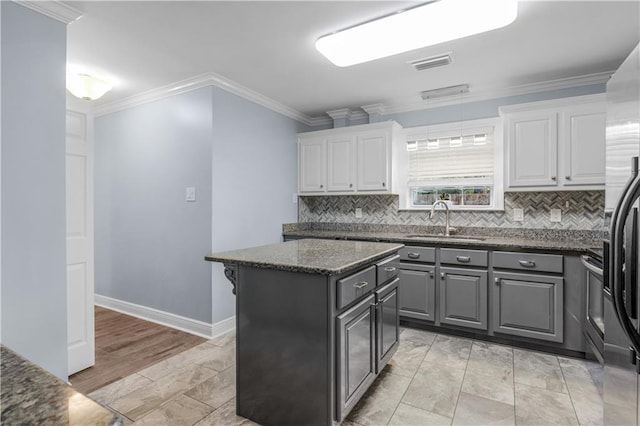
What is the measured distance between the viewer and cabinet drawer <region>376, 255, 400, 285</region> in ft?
7.20

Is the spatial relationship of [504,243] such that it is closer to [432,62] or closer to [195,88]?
[432,62]

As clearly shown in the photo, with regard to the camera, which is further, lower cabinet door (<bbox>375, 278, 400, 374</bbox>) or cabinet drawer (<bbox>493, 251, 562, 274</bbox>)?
cabinet drawer (<bbox>493, 251, 562, 274</bbox>)

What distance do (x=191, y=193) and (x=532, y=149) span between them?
3.27 metres

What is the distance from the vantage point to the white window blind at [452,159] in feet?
12.0

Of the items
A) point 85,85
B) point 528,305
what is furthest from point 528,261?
point 85,85

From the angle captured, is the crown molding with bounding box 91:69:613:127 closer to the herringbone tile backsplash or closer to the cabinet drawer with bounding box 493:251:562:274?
the herringbone tile backsplash

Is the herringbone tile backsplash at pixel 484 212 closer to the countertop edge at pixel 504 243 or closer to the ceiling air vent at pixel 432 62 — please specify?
the countertop edge at pixel 504 243

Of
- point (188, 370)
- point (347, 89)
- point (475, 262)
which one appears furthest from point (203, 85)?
point (475, 262)

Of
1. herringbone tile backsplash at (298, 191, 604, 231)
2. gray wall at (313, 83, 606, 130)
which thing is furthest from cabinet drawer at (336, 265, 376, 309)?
gray wall at (313, 83, 606, 130)

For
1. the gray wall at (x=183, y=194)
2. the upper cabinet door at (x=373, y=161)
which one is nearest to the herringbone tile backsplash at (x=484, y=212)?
the upper cabinet door at (x=373, y=161)

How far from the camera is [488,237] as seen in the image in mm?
3562

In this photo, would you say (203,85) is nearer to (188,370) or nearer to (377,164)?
(377,164)

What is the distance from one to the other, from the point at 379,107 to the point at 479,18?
2041 mm

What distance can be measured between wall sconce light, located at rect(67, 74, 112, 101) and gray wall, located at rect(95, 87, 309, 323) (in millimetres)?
495
